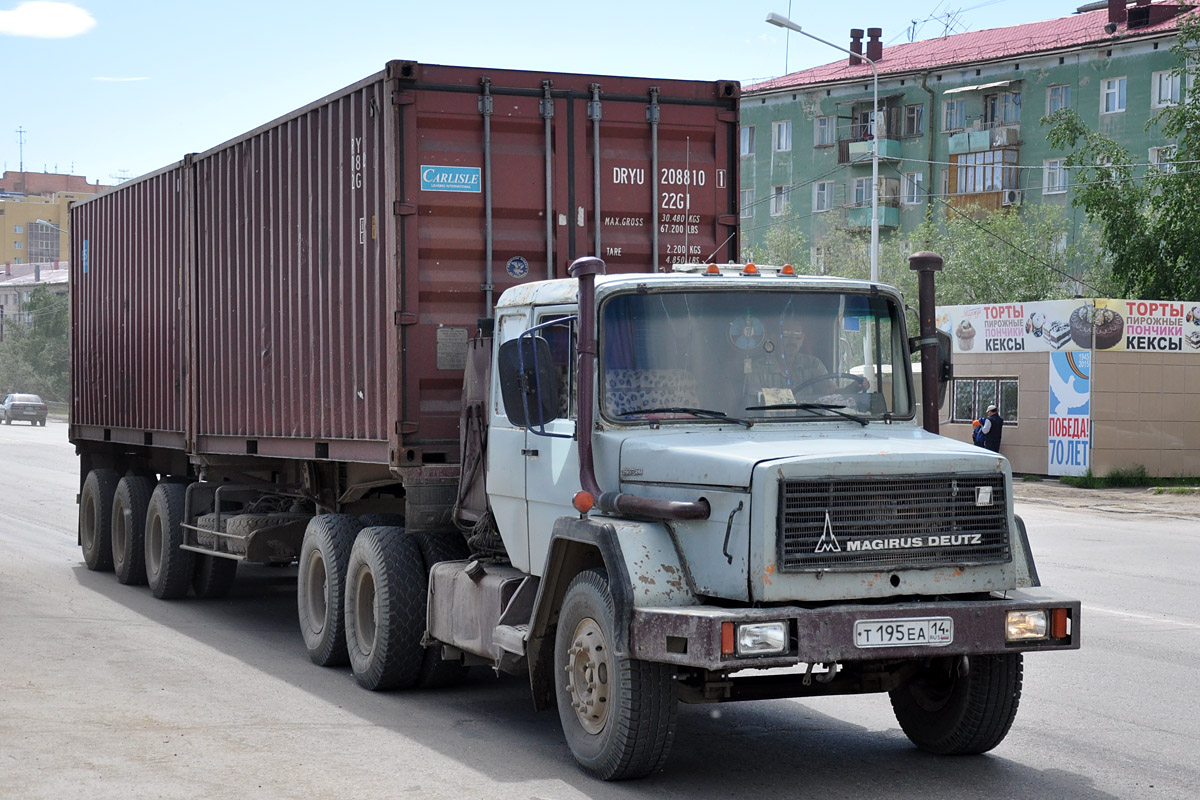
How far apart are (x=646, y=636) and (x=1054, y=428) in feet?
81.3

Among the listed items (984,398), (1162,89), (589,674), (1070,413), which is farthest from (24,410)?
(589,674)

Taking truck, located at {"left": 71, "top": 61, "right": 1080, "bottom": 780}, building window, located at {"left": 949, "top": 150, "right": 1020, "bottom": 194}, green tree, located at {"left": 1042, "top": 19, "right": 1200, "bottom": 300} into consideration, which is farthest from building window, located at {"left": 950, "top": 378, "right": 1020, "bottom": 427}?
building window, located at {"left": 949, "top": 150, "right": 1020, "bottom": 194}

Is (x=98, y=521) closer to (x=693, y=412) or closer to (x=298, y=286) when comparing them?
(x=298, y=286)

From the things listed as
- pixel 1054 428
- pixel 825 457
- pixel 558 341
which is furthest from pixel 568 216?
pixel 1054 428

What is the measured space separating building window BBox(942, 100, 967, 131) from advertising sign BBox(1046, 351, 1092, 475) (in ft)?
110

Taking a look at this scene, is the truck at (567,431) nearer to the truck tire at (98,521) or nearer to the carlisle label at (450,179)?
the carlisle label at (450,179)

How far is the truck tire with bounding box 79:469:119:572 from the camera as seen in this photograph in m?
15.1

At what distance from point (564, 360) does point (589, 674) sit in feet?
4.89

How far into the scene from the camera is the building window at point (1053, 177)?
189 feet

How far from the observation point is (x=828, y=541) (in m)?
6.21

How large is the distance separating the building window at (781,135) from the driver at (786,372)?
6055 centimetres

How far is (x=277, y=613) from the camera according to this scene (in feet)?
40.7

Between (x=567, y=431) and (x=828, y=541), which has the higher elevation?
(x=567, y=431)

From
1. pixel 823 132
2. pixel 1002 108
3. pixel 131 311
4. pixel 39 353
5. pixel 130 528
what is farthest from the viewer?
pixel 39 353
